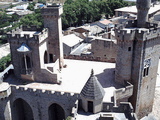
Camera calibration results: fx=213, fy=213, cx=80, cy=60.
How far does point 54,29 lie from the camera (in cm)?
3691

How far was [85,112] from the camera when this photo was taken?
28.6 m

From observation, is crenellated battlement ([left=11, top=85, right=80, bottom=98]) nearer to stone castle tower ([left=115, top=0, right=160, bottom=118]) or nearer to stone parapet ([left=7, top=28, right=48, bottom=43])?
stone parapet ([left=7, top=28, right=48, bottom=43])

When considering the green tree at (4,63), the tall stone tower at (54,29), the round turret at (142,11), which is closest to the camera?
the round turret at (142,11)

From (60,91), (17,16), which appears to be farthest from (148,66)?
(17,16)

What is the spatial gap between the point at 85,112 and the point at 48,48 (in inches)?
580

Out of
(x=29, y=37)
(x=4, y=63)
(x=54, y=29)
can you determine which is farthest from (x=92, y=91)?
(x=4, y=63)

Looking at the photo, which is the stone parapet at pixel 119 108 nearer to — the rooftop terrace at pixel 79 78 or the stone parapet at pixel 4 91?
the rooftop terrace at pixel 79 78

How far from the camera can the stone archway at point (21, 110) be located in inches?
1397

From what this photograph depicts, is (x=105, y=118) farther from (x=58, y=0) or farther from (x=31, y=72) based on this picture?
(x=58, y=0)

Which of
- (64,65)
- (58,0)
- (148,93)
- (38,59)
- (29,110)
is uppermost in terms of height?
(58,0)

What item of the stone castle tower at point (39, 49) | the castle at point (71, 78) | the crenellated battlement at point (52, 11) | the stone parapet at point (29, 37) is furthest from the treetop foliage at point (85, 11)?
the stone parapet at point (29, 37)

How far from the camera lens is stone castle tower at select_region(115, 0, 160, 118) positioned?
100ft

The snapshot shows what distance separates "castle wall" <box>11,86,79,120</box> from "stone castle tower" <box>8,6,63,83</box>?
330 cm

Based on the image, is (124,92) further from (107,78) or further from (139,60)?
(139,60)
